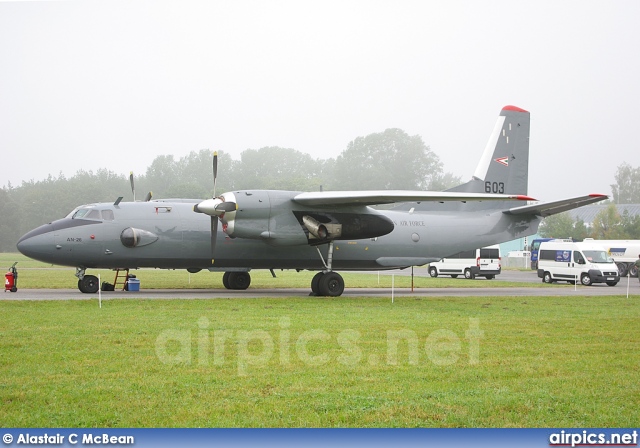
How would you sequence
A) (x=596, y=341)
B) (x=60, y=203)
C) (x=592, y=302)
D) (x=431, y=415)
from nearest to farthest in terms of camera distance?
(x=431, y=415) → (x=596, y=341) → (x=592, y=302) → (x=60, y=203)

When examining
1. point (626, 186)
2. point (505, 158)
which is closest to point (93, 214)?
point (505, 158)

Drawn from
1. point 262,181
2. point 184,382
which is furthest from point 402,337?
point 262,181

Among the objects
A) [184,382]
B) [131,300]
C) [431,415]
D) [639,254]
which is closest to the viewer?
[431,415]

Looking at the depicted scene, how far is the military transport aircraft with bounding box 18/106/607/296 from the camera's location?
22.2 m

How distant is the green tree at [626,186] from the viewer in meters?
136

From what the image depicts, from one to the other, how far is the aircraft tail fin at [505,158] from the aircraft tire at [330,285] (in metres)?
7.36

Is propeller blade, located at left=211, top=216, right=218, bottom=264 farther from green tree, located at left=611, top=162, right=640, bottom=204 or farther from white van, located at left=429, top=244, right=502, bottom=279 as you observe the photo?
green tree, located at left=611, top=162, right=640, bottom=204

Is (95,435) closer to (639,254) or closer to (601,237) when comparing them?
Answer: (639,254)

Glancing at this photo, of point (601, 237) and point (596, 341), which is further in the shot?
point (601, 237)

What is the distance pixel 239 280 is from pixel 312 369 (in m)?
18.6

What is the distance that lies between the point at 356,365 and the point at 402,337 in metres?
3.26

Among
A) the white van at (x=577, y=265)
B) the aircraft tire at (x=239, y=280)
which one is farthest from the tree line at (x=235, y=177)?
the aircraft tire at (x=239, y=280)

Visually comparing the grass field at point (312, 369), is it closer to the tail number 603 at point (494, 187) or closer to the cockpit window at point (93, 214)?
the cockpit window at point (93, 214)

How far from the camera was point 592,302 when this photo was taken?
2281cm
